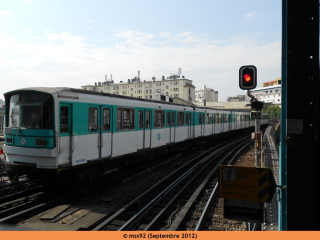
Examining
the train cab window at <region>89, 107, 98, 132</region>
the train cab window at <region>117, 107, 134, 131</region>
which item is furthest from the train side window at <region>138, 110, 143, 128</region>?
the train cab window at <region>89, 107, 98, 132</region>

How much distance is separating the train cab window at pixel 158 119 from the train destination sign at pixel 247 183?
9278mm

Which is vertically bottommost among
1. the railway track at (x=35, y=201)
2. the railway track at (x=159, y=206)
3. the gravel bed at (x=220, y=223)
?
the gravel bed at (x=220, y=223)

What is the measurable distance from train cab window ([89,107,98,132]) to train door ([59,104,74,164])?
0.85 metres

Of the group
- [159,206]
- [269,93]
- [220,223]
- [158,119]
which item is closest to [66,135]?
[159,206]

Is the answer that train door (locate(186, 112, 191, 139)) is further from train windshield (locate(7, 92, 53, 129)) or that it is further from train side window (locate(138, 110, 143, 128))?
train windshield (locate(7, 92, 53, 129))

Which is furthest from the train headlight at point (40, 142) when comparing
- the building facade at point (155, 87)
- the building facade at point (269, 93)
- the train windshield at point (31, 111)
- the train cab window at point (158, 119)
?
the building facade at point (269, 93)

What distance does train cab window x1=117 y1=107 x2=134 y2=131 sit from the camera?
10.2 meters

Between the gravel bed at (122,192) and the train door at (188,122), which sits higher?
the train door at (188,122)

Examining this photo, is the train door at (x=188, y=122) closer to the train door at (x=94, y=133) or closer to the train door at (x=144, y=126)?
the train door at (x=144, y=126)

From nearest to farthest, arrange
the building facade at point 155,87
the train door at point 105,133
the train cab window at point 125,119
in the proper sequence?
the train door at point 105,133 < the train cab window at point 125,119 < the building facade at point 155,87

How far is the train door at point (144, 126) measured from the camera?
469 inches

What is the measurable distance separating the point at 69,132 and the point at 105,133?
1657mm

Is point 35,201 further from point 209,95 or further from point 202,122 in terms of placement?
point 209,95

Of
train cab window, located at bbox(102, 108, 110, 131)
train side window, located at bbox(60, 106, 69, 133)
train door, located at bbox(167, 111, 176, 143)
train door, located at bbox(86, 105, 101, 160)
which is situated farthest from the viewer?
train door, located at bbox(167, 111, 176, 143)
